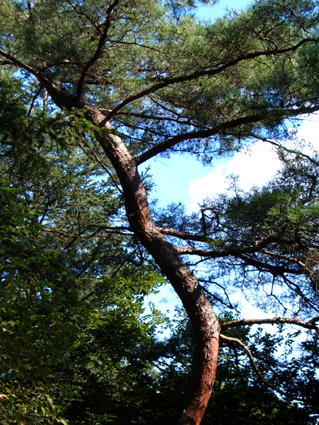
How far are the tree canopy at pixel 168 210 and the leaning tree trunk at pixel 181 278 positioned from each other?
0.02 m

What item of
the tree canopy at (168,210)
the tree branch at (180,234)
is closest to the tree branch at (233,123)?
the tree canopy at (168,210)

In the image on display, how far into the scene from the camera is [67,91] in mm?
5328

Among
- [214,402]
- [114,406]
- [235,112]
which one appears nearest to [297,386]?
[214,402]

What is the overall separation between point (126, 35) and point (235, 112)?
5.06ft

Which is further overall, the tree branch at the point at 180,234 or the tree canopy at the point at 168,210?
the tree branch at the point at 180,234

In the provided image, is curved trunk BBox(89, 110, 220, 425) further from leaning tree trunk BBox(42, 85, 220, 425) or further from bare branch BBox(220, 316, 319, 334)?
bare branch BBox(220, 316, 319, 334)

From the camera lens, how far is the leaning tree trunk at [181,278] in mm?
4031

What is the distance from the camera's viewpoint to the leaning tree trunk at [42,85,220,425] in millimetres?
4031

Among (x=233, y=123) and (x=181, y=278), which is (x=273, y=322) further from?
(x=233, y=123)

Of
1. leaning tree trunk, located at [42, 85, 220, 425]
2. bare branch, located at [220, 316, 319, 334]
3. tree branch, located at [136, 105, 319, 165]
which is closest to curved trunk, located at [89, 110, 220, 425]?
leaning tree trunk, located at [42, 85, 220, 425]

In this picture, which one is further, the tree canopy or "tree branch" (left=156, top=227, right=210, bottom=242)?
"tree branch" (left=156, top=227, right=210, bottom=242)

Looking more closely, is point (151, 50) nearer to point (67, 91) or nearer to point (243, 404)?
point (67, 91)

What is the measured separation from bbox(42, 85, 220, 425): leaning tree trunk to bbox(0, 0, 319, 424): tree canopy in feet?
0.05

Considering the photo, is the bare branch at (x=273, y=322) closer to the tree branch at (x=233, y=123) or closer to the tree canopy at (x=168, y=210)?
the tree canopy at (x=168, y=210)
